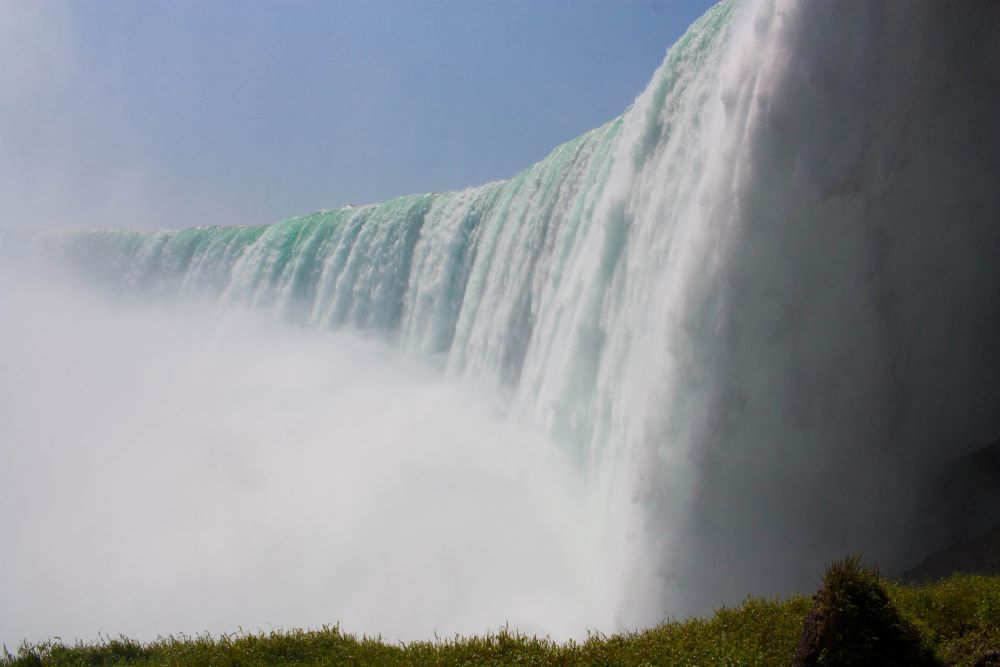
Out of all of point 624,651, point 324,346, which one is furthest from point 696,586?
point 324,346

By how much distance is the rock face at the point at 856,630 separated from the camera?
432 centimetres

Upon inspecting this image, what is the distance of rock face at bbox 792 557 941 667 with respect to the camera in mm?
4316

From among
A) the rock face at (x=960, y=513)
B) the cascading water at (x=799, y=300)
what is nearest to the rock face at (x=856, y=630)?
the rock face at (x=960, y=513)

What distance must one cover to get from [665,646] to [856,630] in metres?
1.37

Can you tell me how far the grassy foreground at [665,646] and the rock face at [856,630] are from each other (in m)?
0.30

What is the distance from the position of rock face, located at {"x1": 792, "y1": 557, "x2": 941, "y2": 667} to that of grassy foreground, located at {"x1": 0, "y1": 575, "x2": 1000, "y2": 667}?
0.30m

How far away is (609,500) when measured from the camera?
31.9 ft

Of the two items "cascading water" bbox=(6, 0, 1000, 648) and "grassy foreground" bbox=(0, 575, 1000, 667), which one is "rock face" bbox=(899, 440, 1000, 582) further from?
"grassy foreground" bbox=(0, 575, 1000, 667)

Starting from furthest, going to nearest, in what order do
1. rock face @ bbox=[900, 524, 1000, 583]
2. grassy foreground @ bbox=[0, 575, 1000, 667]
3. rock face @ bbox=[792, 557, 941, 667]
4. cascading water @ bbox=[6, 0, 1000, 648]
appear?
cascading water @ bbox=[6, 0, 1000, 648], rock face @ bbox=[900, 524, 1000, 583], grassy foreground @ bbox=[0, 575, 1000, 667], rock face @ bbox=[792, 557, 941, 667]

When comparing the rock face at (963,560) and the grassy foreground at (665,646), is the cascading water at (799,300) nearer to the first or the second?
the rock face at (963,560)

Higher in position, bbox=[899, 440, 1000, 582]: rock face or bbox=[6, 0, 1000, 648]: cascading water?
bbox=[6, 0, 1000, 648]: cascading water

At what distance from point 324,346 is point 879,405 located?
1737cm

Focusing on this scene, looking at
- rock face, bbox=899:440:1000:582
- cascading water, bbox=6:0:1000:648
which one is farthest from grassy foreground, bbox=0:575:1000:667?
cascading water, bbox=6:0:1000:648

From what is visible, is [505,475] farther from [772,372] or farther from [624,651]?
[624,651]
